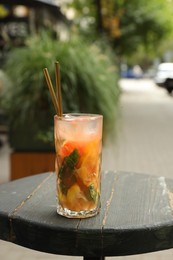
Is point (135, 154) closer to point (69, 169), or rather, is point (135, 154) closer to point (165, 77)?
point (69, 169)

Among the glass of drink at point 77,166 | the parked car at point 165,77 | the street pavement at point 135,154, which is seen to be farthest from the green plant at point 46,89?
the parked car at point 165,77


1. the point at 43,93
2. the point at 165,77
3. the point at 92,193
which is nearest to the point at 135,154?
the point at 43,93

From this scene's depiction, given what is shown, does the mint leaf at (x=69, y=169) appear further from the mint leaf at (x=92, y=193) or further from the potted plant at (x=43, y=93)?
the potted plant at (x=43, y=93)

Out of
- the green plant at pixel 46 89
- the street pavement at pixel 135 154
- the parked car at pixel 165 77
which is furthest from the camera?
the parked car at pixel 165 77

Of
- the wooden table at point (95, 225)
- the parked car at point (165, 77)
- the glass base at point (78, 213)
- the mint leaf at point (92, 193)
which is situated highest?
the mint leaf at point (92, 193)

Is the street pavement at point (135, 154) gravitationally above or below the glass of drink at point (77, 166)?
below

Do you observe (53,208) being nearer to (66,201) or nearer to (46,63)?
(66,201)
